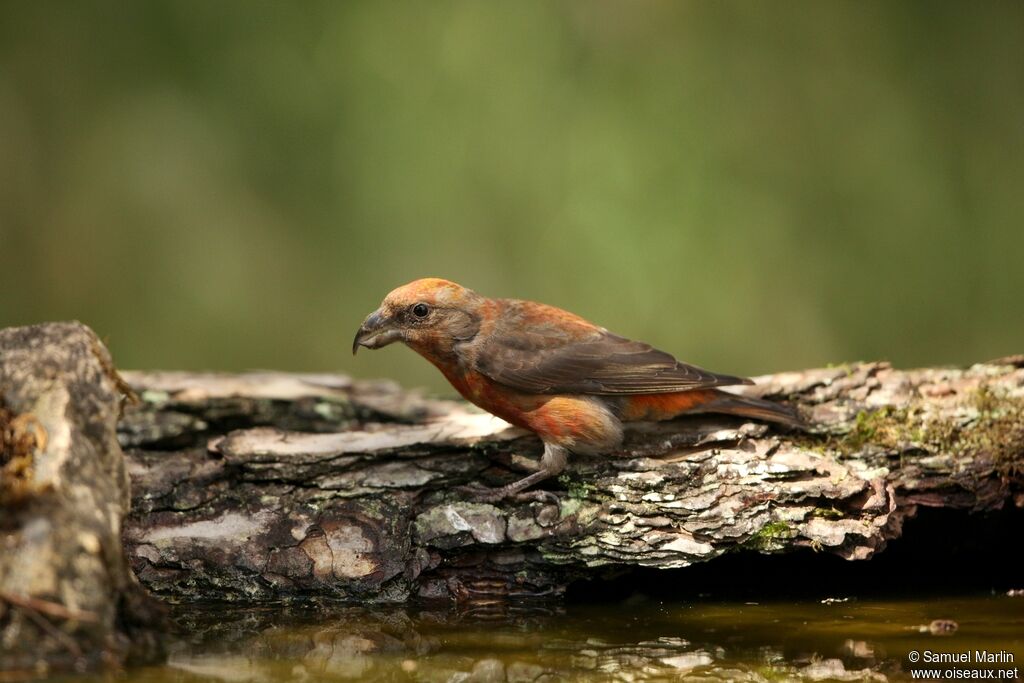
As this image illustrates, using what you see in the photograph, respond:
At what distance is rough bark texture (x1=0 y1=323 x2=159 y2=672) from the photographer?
263 centimetres

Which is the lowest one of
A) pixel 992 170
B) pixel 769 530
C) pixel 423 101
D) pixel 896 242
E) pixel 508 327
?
pixel 769 530

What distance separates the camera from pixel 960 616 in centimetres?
339

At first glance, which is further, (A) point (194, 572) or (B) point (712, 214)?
(B) point (712, 214)

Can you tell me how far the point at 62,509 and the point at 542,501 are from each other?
1778 mm

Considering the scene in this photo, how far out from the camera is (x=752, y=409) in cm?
433

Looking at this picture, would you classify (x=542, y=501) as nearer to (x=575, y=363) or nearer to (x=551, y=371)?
(x=551, y=371)

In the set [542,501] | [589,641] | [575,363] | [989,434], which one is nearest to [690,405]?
[575,363]

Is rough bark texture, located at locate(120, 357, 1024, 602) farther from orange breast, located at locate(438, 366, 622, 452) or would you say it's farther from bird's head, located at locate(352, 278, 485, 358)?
bird's head, located at locate(352, 278, 485, 358)

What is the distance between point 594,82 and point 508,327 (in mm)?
5018

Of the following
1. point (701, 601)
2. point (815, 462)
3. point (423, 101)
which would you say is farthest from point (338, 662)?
point (423, 101)

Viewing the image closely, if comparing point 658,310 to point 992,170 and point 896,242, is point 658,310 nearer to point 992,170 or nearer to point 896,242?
point 896,242

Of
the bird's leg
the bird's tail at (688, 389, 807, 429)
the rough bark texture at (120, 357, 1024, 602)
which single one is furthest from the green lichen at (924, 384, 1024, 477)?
the bird's leg

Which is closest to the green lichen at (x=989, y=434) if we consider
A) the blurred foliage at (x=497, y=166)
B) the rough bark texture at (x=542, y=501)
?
the rough bark texture at (x=542, y=501)

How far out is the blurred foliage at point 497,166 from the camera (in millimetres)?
8609
